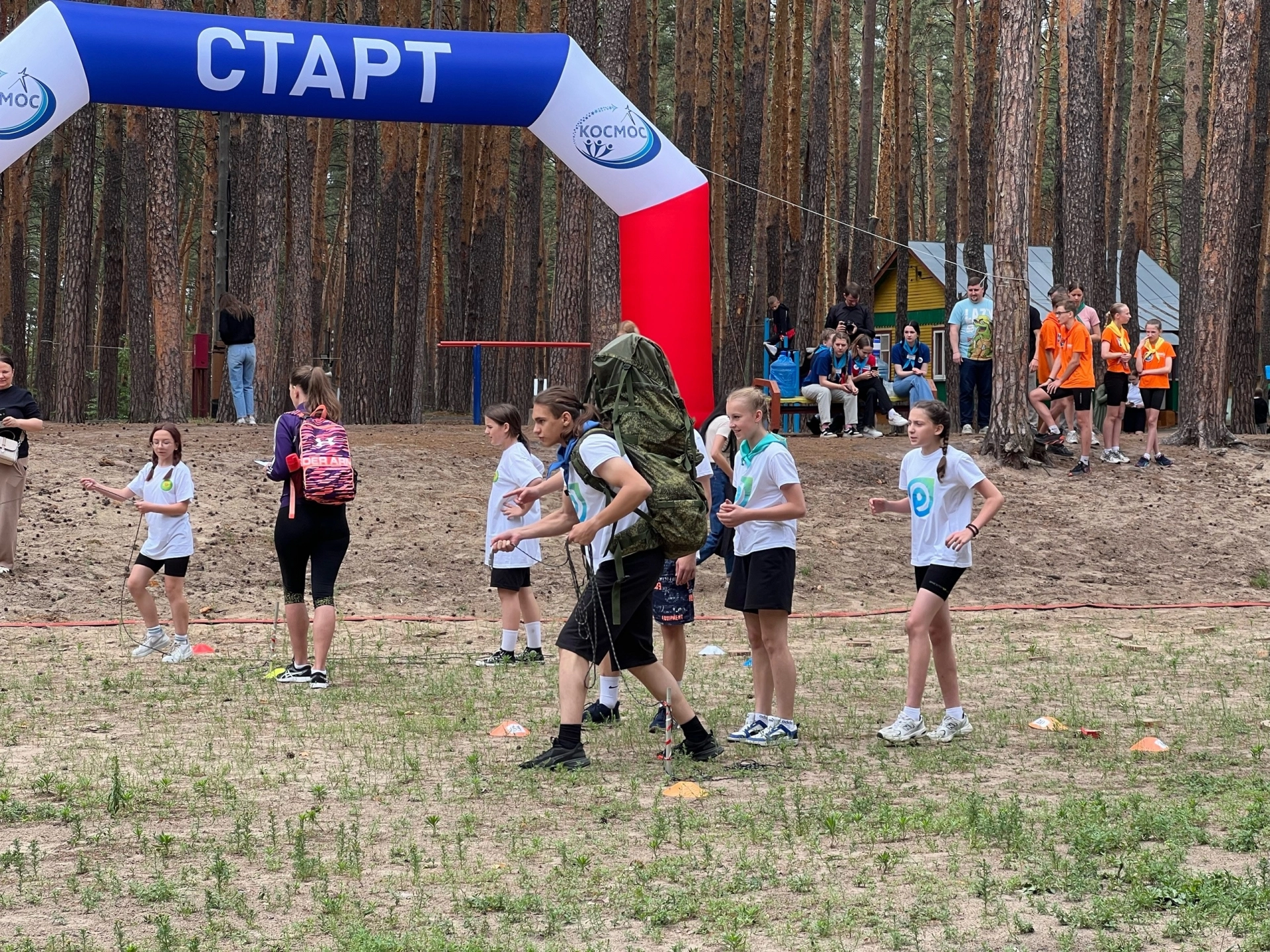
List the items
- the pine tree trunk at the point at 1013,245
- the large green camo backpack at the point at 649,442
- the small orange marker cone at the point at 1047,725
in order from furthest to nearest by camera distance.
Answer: the pine tree trunk at the point at 1013,245 < the small orange marker cone at the point at 1047,725 < the large green camo backpack at the point at 649,442

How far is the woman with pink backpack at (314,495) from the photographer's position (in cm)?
818

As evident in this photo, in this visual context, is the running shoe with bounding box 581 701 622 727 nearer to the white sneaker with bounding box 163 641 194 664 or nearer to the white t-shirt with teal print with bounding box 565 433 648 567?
the white t-shirt with teal print with bounding box 565 433 648 567

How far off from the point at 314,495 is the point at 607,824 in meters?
3.43

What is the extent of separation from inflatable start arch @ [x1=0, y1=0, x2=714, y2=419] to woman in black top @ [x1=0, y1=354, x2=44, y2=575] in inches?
83.0

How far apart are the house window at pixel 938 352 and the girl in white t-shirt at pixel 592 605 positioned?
26.8 metres

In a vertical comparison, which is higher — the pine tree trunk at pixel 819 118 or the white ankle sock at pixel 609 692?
the pine tree trunk at pixel 819 118

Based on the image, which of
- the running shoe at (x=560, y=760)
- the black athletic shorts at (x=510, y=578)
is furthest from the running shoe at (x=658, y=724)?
the black athletic shorts at (x=510, y=578)

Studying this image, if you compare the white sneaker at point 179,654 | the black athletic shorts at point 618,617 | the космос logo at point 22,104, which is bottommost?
the white sneaker at point 179,654

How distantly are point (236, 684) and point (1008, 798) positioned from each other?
4784 mm

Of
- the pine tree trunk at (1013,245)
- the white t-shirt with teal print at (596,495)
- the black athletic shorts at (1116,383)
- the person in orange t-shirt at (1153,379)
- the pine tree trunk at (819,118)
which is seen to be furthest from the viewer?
the pine tree trunk at (819,118)

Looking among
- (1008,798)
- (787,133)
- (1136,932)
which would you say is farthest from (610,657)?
(787,133)

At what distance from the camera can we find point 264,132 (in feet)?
62.6

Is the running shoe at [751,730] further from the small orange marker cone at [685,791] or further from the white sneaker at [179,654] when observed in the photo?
the white sneaker at [179,654]

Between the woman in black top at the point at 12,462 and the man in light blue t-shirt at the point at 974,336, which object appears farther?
the man in light blue t-shirt at the point at 974,336
